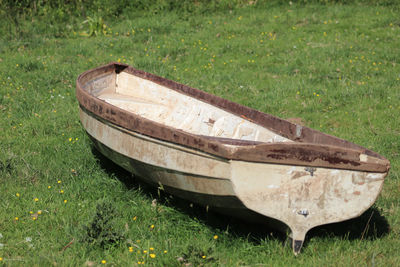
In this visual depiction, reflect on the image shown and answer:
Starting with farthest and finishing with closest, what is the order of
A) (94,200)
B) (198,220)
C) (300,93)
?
(300,93) → (94,200) → (198,220)

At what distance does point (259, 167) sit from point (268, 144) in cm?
20

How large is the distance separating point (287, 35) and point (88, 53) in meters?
4.42

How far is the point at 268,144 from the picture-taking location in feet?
12.7

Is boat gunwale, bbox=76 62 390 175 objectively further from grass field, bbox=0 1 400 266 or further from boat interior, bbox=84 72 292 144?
grass field, bbox=0 1 400 266

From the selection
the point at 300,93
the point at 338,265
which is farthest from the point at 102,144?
the point at 300,93

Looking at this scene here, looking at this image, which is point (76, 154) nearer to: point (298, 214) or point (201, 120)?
point (201, 120)

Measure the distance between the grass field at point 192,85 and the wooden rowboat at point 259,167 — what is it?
38 cm

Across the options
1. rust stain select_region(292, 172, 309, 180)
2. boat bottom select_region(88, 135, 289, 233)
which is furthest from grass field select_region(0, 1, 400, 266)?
rust stain select_region(292, 172, 309, 180)

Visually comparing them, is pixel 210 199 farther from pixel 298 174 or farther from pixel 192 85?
pixel 192 85

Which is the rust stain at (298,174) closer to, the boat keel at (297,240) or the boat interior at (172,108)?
the boat keel at (297,240)

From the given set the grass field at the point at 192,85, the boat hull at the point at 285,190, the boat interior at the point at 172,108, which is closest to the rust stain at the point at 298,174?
the boat hull at the point at 285,190

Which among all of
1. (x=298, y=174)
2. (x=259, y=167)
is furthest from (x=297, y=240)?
(x=259, y=167)

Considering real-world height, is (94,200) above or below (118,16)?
below

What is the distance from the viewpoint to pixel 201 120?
623 cm
